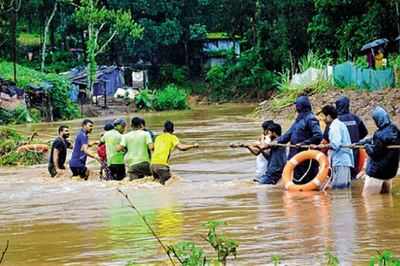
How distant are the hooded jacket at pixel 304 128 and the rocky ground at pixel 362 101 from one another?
16.0 meters

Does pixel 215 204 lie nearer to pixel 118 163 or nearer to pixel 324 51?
pixel 118 163

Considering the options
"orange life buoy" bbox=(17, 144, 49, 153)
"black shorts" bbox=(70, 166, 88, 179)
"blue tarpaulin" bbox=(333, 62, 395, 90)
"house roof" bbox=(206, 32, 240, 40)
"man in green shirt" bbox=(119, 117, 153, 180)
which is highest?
"house roof" bbox=(206, 32, 240, 40)

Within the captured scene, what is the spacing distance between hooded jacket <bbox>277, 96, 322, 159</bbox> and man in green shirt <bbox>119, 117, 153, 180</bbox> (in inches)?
107

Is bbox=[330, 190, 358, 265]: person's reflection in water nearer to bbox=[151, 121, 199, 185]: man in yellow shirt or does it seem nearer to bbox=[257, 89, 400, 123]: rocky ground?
bbox=[151, 121, 199, 185]: man in yellow shirt

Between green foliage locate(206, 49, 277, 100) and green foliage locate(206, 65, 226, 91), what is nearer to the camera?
green foliage locate(206, 49, 277, 100)

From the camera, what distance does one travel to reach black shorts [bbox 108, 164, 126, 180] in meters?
17.0

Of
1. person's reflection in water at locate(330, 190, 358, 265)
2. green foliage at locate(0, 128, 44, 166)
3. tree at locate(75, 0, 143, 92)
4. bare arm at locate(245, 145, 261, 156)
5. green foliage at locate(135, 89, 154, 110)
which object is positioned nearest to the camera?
person's reflection in water at locate(330, 190, 358, 265)

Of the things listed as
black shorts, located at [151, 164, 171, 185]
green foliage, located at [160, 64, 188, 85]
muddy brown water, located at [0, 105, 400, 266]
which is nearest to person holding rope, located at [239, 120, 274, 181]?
muddy brown water, located at [0, 105, 400, 266]

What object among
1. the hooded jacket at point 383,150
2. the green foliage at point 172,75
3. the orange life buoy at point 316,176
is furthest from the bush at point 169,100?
the hooded jacket at point 383,150

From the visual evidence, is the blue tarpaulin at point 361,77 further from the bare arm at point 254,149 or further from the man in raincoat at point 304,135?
the man in raincoat at point 304,135

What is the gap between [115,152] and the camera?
1677 cm

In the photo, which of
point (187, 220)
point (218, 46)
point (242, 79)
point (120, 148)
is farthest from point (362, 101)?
point (218, 46)

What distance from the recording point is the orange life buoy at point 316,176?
14.3 m

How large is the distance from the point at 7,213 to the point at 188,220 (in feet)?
10.7
